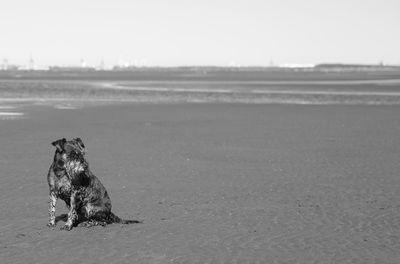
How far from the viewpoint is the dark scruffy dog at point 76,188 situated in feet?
35.2

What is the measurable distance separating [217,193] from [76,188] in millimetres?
4315

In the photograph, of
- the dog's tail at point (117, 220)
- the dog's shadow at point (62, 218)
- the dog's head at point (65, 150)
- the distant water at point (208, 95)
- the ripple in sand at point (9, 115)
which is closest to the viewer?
the dog's head at point (65, 150)

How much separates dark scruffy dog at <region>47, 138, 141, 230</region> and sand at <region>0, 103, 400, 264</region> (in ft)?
0.91

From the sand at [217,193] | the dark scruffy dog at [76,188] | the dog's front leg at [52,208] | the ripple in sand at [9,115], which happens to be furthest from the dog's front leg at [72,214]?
the ripple in sand at [9,115]

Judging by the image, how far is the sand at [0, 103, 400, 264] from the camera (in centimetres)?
987

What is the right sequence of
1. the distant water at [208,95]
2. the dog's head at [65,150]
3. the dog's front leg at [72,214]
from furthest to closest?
the distant water at [208,95] < the dog's front leg at [72,214] < the dog's head at [65,150]

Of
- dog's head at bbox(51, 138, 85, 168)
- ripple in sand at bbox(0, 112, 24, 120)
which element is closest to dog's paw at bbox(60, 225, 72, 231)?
dog's head at bbox(51, 138, 85, 168)

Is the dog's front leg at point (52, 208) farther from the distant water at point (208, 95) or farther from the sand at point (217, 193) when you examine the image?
the distant water at point (208, 95)

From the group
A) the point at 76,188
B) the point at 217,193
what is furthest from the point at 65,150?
the point at 217,193

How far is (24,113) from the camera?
35812 millimetres

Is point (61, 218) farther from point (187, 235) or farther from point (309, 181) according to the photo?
point (309, 181)

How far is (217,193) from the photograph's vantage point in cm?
1434

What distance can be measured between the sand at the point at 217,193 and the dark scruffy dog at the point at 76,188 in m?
0.28

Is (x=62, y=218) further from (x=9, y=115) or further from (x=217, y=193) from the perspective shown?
(x=9, y=115)
